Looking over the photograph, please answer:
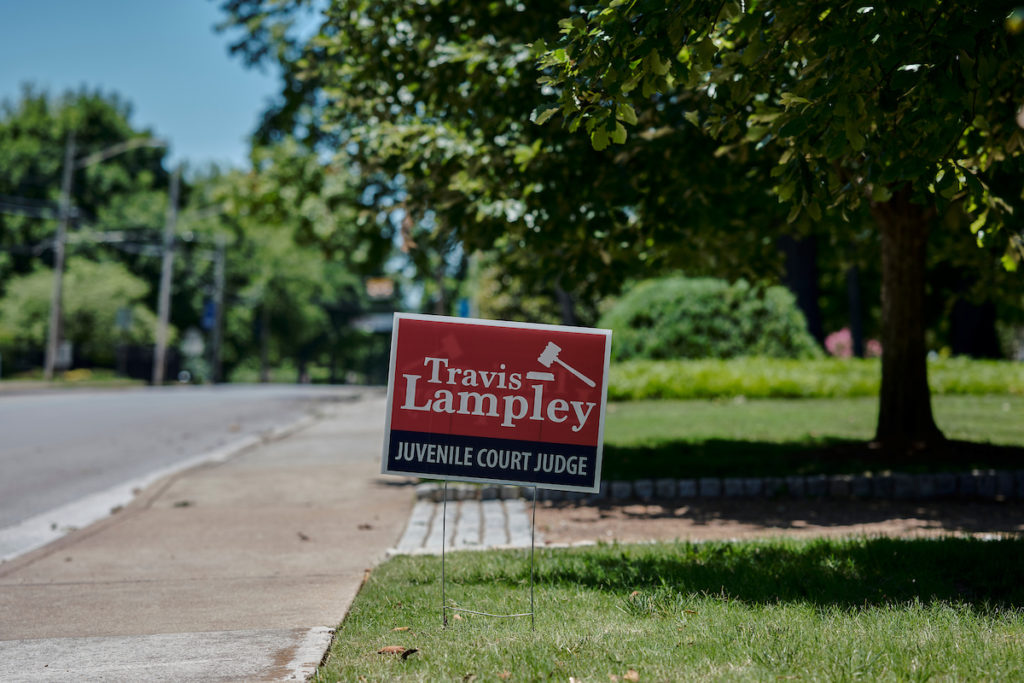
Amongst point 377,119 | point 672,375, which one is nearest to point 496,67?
point 377,119

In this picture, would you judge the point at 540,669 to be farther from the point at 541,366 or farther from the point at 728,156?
the point at 728,156

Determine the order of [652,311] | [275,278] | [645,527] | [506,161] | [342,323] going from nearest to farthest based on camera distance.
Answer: [645,527], [506,161], [652,311], [275,278], [342,323]

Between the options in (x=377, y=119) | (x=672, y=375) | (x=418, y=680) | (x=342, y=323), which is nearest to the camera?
(x=418, y=680)

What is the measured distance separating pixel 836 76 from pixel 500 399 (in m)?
2.12

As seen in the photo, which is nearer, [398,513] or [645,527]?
[645,527]

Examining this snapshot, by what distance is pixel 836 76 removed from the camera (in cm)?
426

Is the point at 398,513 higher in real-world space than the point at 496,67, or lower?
lower

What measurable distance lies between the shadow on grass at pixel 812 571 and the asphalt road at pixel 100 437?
5514 millimetres

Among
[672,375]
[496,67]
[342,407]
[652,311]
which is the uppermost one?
[496,67]

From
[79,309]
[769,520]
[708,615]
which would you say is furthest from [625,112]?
[79,309]

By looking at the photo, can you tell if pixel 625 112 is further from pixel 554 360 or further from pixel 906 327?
pixel 906 327

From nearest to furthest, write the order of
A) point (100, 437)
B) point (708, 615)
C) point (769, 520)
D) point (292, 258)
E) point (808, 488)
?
point (708, 615)
point (769, 520)
point (808, 488)
point (100, 437)
point (292, 258)

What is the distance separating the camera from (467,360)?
4.38 meters

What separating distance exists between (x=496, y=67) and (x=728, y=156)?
2.42 m
